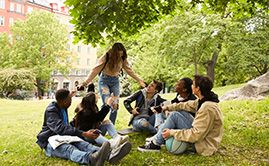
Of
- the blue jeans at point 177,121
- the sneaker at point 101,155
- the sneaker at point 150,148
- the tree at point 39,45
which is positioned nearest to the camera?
the sneaker at point 101,155

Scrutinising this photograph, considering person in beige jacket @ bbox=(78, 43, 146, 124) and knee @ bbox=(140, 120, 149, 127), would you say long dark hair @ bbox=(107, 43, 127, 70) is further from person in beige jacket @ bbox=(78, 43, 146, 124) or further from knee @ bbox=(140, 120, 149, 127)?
knee @ bbox=(140, 120, 149, 127)

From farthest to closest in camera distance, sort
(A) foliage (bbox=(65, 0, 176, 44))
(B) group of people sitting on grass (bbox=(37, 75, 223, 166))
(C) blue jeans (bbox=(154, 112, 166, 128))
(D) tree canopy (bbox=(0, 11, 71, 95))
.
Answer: (D) tree canopy (bbox=(0, 11, 71, 95)) → (C) blue jeans (bbox=(154, 112, 166, 128)) → (A) foliage (bbox=(65, 0, 176, 44)) → (B) group of people sitting on grass (bbox=(37, 75, 223, 166))

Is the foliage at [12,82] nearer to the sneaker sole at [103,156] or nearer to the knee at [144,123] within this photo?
the knee at [144,123]

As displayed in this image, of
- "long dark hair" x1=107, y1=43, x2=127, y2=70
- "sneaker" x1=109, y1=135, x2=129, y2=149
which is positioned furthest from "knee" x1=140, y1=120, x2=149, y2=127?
"sneaker" x1=109, y1=135, x2=129, y2=149

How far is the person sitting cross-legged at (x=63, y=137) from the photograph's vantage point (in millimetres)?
5309

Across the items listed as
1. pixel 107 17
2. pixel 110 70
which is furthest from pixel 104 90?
pixel 107 17

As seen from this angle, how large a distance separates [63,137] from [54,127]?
0.25 meters

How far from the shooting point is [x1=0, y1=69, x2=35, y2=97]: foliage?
120 feet

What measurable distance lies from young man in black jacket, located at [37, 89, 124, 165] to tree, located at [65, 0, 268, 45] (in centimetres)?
172

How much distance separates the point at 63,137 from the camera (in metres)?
5.45

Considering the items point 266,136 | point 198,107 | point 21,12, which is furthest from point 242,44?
point 21,12

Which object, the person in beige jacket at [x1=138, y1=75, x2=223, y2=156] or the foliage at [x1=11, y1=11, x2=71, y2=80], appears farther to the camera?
the foliage at [x1=11, y1=11, x2=71, y2=80]

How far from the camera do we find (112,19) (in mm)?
6828

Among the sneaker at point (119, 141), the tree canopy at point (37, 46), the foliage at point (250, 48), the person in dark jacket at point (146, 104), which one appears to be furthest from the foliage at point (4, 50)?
the sneaker at point (119, 141)
